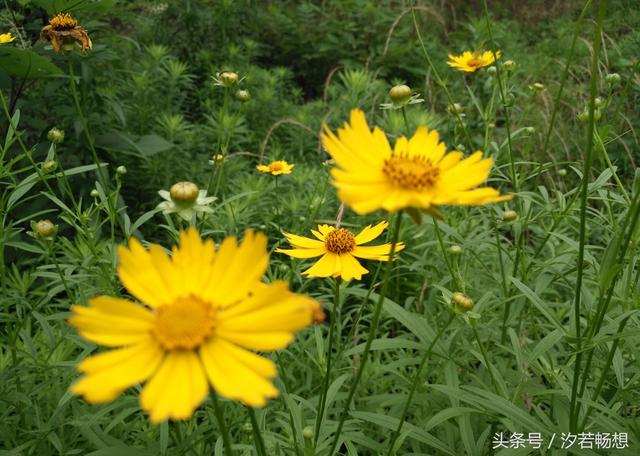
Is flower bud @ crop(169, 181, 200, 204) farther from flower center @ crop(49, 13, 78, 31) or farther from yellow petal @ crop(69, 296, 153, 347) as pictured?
flower center @ crop(49, 13, 78, 31)

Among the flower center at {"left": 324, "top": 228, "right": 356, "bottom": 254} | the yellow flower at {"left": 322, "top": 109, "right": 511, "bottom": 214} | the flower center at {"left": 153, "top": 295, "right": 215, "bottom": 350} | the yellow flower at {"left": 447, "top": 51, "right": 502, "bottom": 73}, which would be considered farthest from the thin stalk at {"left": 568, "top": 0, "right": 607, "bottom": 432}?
the yellow flower at {"left": 447, "top": 51, "right": 502, "bottom": 73}

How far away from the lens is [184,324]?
27.5 inches

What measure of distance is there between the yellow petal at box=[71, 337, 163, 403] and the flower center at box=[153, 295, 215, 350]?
0.02 m

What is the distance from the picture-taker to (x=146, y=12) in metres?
4.65

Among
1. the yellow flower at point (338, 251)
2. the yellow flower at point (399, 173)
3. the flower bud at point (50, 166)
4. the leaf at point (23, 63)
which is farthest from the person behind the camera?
the leaf at point (23, 63)

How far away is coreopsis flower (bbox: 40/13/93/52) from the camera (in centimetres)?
145

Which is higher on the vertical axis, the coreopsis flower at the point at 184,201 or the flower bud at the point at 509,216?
the coreopsis flower at the point at 184,201

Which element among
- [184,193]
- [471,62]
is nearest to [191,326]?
[184,193]

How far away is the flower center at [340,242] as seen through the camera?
1365 mm

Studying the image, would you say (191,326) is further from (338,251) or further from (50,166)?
(50,166)

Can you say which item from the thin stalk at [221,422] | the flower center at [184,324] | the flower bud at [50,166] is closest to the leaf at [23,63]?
the flower bud at [50,166]

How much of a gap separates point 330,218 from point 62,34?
5.27 ft

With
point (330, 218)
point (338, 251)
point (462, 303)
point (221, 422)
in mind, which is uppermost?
point (221, 422)

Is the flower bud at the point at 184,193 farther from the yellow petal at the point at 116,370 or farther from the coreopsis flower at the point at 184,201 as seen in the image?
the yellow petal at the point at 116,370
